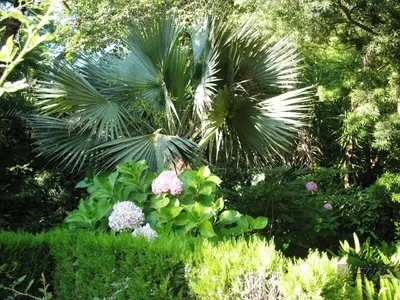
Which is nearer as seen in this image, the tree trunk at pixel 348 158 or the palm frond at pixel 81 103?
the palm frond at pixel 81 103

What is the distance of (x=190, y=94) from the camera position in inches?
280

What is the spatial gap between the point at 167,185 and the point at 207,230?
61 cm

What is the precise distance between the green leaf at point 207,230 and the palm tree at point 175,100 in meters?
1.92

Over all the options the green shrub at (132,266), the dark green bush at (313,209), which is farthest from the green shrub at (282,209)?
the green shrub at (132,266)

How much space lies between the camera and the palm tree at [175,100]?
6523mm

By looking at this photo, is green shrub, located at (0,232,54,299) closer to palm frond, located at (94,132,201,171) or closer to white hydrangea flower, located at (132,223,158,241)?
white hydrangea flower, located at (132,223,158,241)

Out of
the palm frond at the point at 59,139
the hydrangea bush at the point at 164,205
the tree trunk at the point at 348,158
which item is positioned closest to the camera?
the hydrangea bush at the point at 164,205

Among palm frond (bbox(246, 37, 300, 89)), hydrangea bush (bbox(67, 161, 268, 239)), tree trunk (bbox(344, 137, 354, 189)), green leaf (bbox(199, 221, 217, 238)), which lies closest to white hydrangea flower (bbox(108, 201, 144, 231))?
hydrangea bush (bbox(67, 161, 268, 239))

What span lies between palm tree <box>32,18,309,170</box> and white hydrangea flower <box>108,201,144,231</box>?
1660 mm

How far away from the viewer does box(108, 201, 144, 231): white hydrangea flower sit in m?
4.48

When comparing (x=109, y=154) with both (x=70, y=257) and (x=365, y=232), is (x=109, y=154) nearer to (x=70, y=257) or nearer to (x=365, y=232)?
(x=70, y=257)

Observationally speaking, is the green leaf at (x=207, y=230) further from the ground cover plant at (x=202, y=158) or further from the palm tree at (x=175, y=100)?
the palm tree at (x=175, y=100)

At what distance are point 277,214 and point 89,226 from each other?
103 inches

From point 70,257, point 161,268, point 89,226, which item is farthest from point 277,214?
point 161,268
